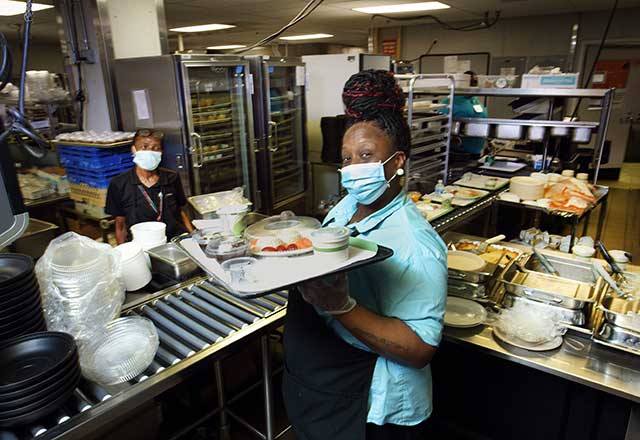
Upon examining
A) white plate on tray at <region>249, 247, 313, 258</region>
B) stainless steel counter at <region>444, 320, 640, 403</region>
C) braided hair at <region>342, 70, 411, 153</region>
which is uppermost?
braided hair at <region>342, 70, 411, 153</region>

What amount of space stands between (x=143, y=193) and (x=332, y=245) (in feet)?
7.94

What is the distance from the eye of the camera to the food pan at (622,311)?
1582 mm

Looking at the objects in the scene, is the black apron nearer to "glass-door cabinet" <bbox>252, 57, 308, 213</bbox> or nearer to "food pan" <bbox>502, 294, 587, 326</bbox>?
"food pan" <bbox>502, 294, 587, 326</bbox>

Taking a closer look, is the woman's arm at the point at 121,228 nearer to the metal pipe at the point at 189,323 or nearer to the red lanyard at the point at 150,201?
the red lanyard at the point at 150,201

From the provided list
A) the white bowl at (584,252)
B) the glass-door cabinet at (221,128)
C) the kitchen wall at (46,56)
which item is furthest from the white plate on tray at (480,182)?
the kitchen wall at (46,56)

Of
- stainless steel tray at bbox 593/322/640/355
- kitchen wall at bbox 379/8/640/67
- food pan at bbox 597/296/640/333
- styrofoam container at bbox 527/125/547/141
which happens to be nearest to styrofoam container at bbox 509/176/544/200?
styrofoam container at bbox 527/125/547/141

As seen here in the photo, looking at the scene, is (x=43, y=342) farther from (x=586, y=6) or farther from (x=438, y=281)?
(x=586, y=6)

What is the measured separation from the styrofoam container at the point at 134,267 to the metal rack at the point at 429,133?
2.40 meters

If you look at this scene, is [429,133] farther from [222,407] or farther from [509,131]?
[222,407]

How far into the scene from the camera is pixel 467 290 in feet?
6.47

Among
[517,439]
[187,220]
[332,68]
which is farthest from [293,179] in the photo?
[517,439]

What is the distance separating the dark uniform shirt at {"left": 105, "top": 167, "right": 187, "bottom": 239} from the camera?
2.99 meters

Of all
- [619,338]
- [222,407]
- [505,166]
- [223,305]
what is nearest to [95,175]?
[222,407]

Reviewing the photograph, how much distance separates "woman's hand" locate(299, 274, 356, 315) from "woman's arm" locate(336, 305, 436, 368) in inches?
2.1
